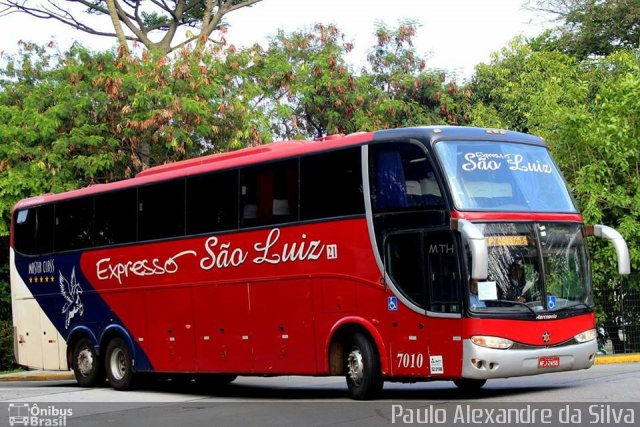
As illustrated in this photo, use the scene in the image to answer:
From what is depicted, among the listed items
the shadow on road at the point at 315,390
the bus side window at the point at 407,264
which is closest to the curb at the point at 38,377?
the shadow on road at the point at 315,390

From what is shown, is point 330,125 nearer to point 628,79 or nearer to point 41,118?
point 41,118

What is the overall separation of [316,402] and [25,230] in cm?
1034

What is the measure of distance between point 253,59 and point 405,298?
1724 centimetres

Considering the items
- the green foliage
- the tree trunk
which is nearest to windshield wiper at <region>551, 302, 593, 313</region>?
the green foliage

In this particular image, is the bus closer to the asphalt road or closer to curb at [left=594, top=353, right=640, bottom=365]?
the asphalt road

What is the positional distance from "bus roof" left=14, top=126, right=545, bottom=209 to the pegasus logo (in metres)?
1.77

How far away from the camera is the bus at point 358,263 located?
571 inches

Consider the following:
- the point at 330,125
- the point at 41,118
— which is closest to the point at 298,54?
the point at 330,125

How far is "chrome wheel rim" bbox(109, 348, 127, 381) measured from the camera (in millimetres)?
20922

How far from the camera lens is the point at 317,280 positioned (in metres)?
16.5

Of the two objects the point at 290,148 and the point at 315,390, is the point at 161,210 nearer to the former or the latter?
the point at 290,148

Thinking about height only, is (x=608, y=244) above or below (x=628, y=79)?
below

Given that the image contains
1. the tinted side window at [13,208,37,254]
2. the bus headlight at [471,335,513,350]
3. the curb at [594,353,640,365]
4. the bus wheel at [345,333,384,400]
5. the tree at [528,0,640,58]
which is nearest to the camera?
the bus headlight at [471,335,513,350]

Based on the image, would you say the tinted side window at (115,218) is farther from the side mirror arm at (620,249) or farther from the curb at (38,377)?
the side mirror arm at (620,249)
